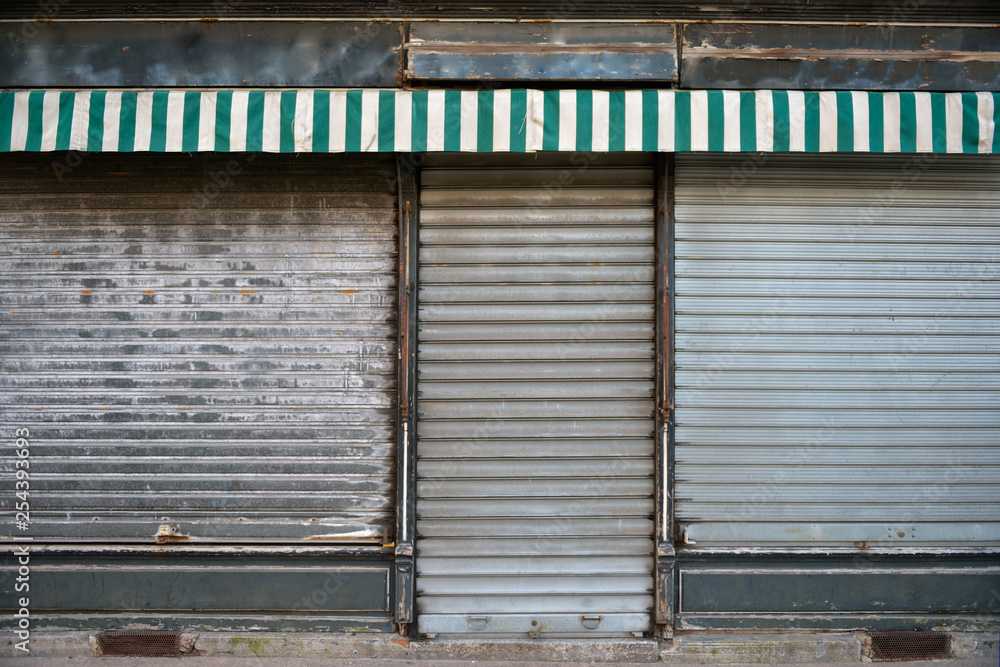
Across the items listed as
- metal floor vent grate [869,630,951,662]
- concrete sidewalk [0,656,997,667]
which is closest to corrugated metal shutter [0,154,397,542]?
concrete sidewalk [0,656,997,667]

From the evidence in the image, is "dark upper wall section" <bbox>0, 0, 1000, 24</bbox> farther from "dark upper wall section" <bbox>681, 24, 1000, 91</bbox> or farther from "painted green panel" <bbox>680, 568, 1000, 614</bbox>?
"painted green panel" <bbox>680, 568, 1000, 614</bbox>

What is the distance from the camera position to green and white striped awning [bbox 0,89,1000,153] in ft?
16.0

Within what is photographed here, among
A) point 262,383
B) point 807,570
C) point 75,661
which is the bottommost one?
point 75,661

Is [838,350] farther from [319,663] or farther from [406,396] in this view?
[319,663]

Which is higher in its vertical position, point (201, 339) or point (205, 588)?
point (201, 339)

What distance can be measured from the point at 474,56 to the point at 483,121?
676 mm

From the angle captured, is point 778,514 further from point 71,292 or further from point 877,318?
point 71,292

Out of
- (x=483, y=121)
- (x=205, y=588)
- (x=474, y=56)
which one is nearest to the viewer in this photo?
(x=483, y=121)

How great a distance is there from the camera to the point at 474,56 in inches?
204

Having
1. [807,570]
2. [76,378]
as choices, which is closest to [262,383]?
[76,378]

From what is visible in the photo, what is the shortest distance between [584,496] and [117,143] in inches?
178

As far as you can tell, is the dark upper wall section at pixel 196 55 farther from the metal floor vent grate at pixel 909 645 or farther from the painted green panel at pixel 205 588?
the metal floor vent grate at pixel 909 645

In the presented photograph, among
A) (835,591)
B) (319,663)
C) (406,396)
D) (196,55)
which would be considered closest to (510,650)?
(319,663)

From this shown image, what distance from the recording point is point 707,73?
521 cm
